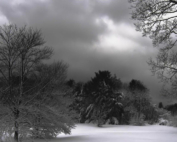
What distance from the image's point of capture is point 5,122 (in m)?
11.1

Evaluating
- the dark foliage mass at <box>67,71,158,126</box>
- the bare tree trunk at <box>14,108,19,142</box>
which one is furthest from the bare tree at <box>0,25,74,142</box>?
the dark foliage mass at <box>67,71,158,126</box>

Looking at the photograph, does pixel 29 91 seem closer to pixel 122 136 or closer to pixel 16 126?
pixel 16 126

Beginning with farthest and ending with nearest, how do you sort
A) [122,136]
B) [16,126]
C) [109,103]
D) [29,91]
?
1. [109,103]
2. [122,136]
3. [29,91]
4. [16,126]

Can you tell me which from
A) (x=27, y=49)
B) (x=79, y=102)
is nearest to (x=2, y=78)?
→ (x=27, y=49)

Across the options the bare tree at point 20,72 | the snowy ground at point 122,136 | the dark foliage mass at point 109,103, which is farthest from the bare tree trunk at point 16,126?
the dark foliage mass at point 109,103

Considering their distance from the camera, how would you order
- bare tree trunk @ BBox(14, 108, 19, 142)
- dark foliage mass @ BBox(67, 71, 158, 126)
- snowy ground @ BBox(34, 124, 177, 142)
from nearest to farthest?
bare tree trunk @ BBox(14, 108, 19, 142) → snowy ground @ BBox(34, 124, 177, 142) → dark foliage mass @ BBox(67, 71, 158, 126)

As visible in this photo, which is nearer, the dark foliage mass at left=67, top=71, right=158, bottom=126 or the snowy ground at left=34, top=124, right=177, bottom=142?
the snowy ground at left=34, top=124, right=177, bottom=142

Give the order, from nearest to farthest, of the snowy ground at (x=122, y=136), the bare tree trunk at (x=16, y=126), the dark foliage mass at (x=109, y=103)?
the bare tree trunk at (x=16, y=126)
the snowy ground at (x=122, y=136)
the dark foliage mass at (x=109, y=103)

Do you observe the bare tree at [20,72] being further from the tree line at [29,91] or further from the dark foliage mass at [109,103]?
the dark foliage mass at [109,103]

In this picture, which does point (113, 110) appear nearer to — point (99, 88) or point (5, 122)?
point (99, 88)

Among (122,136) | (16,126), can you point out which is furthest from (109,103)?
(16,126)

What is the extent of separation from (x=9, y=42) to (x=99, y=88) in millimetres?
30372

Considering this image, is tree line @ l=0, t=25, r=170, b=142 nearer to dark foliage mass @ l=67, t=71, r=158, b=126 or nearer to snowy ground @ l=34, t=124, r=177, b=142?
snowy ground @ l=34, t=124, r=177, b=142

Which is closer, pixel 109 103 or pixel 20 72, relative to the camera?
pixel 20 72
